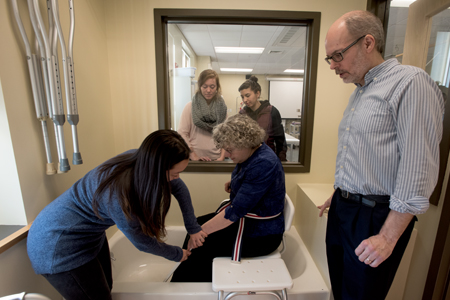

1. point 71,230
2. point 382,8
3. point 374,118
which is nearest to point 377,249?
point 374,118

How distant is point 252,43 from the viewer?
189 centimetres

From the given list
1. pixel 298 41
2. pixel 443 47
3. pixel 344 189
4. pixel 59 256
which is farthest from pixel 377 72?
pixel 59 256

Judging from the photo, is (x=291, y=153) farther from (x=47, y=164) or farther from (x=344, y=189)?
(x=47, y=164)

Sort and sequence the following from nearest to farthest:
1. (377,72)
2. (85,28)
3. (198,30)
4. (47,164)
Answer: (377,72) < (47,164) < (85,28) < (198,30)

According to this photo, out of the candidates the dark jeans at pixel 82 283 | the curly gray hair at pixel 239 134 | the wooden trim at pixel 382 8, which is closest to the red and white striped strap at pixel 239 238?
the curly gray hair at pixel 239 134

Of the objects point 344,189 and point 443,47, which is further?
point 443,47

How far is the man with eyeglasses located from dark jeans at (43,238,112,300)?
1.04 metres

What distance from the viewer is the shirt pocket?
773mm

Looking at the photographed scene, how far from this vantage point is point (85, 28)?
5.06 ft

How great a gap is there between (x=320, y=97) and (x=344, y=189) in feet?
3.91

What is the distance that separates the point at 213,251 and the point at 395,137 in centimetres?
108

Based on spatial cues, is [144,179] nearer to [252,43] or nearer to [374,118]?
[374,118]

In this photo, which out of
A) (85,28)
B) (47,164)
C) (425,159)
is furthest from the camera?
(85,28)

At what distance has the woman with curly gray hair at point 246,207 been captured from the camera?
3.95 ft
